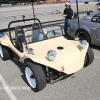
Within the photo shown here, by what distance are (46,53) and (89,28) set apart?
115 inches

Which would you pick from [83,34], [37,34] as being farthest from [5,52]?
[83,34]

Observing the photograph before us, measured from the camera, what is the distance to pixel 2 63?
18.5 feet

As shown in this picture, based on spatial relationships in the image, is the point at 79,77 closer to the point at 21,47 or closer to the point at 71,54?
the point at 71,54

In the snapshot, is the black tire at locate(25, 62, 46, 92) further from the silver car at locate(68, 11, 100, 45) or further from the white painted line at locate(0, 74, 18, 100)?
the silver car at locate(68, 11, 100, 45)

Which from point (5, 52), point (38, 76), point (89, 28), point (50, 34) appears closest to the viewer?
point (38, 76)

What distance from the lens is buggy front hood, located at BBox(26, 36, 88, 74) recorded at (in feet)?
12.1

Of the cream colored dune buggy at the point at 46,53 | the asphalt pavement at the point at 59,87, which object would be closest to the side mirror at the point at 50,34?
the cream colored dune buggy at the point at 46,53

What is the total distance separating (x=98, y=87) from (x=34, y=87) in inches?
55.8

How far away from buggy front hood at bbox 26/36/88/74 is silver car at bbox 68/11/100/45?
6.10ft

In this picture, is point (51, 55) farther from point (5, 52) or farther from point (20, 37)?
point (5, 52)

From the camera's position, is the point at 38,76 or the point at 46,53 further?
the point at 46,53

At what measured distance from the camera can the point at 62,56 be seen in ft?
12.7

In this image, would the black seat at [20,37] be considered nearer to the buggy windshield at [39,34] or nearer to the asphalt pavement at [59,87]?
the buggy windshield at [39,34]

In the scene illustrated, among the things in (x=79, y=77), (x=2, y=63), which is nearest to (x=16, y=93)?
(x=79, y=77)
